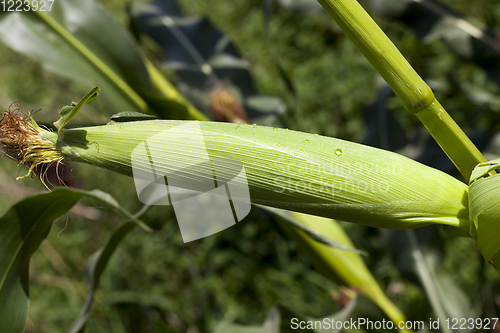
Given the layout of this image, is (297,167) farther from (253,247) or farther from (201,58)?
(253,247)

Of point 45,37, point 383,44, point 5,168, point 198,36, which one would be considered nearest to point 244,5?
point 198,36

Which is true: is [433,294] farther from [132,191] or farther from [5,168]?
[5,168]

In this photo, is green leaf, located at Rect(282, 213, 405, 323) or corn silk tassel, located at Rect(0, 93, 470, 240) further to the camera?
green leaf, located at Rect(282, 213, 405, 323)

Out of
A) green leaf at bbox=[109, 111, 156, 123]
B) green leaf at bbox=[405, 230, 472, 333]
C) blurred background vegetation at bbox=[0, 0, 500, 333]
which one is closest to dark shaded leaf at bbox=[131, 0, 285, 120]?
blurred background vegetation at bbox=[0, 0, 500, 333]

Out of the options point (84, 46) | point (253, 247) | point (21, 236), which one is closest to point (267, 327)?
point (21, 236)

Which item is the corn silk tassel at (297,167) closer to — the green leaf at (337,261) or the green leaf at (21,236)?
the green leaf at (21,236)

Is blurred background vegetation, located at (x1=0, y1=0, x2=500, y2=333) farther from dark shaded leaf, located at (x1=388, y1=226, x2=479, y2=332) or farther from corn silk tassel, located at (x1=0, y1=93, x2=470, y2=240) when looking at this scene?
corn silk tassel, located at (x1=0, y1=93, x2=470, y2=240)
